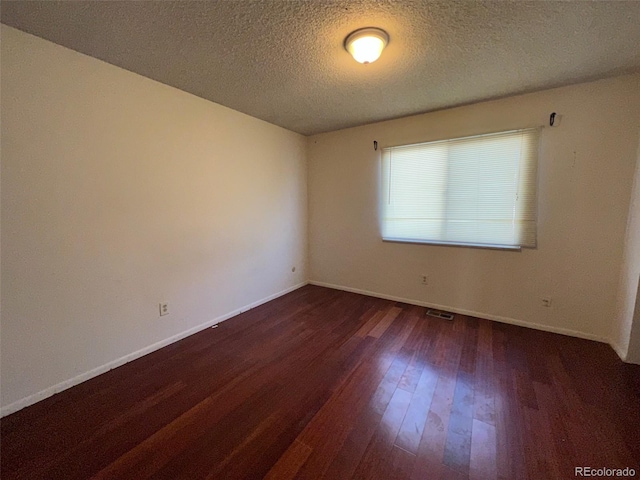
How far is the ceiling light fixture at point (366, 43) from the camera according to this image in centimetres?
164

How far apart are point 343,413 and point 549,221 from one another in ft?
A: 8.87

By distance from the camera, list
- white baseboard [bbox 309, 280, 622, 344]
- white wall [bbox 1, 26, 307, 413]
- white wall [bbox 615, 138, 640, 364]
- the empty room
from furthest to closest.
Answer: white baseboard [bbox 309, 280, 622, 344] < white wall [bbox 615, 138, 640, 364] < white wall [bbox 1, 26, 307, 413] < the empty room

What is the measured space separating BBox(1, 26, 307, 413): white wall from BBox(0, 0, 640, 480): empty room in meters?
0.01

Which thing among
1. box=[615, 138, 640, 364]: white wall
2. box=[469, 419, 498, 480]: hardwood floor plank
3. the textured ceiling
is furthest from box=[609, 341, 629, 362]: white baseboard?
the textured ceiling

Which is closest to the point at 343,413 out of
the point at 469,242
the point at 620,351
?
the point at 469,242

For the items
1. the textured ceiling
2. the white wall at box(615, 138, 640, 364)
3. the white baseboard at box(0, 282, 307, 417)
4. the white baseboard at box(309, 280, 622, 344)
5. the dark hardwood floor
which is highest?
the textured ceiling

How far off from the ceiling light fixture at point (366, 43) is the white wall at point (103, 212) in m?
1.70

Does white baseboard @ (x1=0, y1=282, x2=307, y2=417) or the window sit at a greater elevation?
the window

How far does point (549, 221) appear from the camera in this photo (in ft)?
8.48

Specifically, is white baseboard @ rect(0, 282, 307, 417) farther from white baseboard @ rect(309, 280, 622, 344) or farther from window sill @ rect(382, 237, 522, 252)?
window sill @ rect(382, 237, 522, 252)

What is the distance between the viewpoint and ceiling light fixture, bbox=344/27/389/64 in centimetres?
164

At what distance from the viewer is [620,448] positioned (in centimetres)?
137

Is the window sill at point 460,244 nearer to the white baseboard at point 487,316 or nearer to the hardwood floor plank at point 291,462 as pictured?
the white baseboard at point 487,316

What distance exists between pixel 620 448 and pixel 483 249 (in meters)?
1.88
